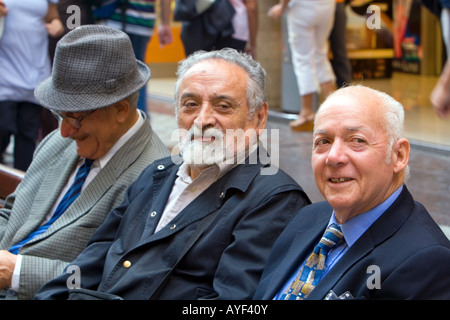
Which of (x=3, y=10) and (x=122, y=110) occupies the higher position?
(x=122, y=110)

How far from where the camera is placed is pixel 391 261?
2.20 meters

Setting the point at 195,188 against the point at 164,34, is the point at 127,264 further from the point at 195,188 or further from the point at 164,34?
the point at 164,34

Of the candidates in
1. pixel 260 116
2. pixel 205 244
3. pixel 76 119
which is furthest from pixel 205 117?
pixel 76 119

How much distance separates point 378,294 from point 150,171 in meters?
1.35

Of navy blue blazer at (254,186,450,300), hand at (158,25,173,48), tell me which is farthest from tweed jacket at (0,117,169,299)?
hand at (158,25,173,48)

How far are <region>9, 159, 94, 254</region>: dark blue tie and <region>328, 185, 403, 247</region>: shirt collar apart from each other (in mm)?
1537

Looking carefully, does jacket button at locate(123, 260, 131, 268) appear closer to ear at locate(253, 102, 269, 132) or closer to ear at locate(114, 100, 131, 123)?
ear at locate(253, 102, 269, 132)

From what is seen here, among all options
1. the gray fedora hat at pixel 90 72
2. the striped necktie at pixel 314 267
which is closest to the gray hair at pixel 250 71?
the gray fedora hat at pixel 90 72

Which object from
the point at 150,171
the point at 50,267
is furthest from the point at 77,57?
the point at 50,267

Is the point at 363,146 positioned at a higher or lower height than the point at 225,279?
higher

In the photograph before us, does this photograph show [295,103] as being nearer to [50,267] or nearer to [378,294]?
[50,267]

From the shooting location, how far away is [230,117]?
3045mm

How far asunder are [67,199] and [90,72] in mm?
584

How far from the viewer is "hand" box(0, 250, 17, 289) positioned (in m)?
3.24
